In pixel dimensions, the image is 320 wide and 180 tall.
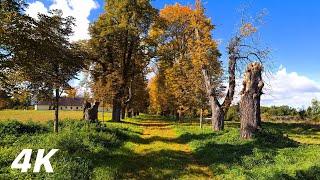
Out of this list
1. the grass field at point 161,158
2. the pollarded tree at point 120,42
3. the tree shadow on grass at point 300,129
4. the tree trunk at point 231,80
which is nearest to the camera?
the grass field at point 161,158

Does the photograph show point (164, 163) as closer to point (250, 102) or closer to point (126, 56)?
point (250, 102)

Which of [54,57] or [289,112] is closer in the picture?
[54,57]

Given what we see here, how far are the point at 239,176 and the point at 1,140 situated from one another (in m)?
14.5

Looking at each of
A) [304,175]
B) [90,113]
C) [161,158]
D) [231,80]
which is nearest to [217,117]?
[231,80]

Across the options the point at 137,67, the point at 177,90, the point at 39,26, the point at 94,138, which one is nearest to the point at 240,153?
the point at 94,138

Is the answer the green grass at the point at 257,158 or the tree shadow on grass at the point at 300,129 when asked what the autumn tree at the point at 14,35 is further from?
the tree shadow on grass at the point at 300,129

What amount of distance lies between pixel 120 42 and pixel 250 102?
86.1 feet

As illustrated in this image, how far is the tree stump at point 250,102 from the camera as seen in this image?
2783 cm

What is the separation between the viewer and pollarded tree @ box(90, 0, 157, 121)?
48406 mm

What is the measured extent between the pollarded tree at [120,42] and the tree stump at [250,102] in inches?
849

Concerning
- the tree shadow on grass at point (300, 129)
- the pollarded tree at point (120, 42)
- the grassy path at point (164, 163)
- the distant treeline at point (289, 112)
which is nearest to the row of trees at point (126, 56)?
the pollarded tree at point (120, 42)

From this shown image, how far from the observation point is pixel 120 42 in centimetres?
5141

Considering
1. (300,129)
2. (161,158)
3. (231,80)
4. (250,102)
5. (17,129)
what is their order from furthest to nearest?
1. (300,129)
2. (231,80)
3. (250,102)
4. (17,129)
5. (161,158)

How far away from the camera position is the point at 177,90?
47.9m
